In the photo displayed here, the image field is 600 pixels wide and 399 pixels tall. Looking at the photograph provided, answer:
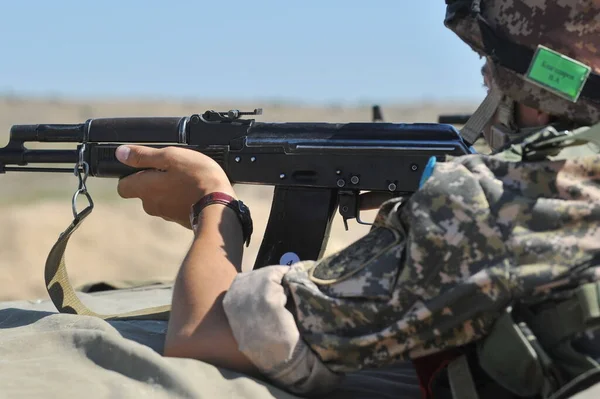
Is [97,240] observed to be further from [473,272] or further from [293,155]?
[473,272]

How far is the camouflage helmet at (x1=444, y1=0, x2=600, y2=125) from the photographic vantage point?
2.32m

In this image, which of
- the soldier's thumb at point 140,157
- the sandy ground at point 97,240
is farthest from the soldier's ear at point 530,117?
the sandy ground at point 97,240

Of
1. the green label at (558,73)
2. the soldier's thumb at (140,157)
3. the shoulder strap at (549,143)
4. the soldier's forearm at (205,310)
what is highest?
the green label at (558,73)

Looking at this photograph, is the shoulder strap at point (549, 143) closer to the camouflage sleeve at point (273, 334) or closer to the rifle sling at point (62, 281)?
the camouflage sleeve at point (273, 334)

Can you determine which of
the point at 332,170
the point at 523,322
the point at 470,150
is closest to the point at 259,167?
the point at 332,170

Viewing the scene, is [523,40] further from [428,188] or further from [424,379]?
[424,379]

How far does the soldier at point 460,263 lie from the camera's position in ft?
6.97

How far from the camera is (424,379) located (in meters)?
2.44

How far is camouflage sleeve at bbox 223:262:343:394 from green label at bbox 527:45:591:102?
80cm

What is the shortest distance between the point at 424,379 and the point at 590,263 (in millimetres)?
592

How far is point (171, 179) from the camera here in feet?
10.4

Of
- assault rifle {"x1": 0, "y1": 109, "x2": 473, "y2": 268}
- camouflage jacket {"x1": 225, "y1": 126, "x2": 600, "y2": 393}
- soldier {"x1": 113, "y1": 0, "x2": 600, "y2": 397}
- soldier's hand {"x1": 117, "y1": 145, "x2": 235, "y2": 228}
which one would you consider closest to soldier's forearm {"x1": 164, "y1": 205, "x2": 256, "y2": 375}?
soldier {"x1": 113, "y1": 0, "x2": 600, "y2": 397}

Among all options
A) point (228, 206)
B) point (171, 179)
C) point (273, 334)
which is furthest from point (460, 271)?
point (171, 179)

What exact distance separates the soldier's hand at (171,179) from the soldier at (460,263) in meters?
0.33
